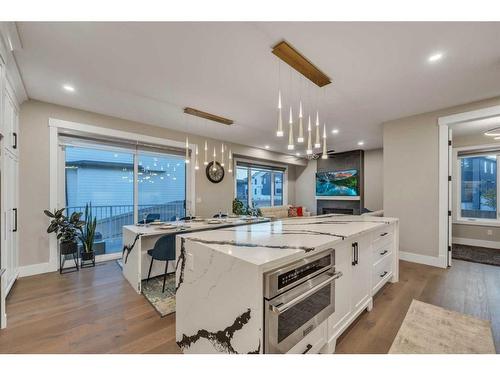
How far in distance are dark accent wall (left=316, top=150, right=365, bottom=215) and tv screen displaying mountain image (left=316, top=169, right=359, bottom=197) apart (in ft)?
0.46

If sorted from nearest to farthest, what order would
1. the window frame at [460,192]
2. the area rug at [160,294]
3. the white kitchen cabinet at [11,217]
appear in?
1. the area rug at [160,294]
2. the white kitchen cabinet at [11,217]
3. the window frame at [460,192]

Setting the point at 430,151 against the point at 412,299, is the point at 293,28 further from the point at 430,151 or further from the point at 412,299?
the point at 430,151

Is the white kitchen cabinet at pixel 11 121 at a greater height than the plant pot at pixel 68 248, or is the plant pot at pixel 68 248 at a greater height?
the white kitchen cabinet at pixel 11 121

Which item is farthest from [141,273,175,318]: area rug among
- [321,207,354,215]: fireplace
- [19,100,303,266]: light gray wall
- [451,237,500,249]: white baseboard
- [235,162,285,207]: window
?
[451,237,500,249]: white baseboard

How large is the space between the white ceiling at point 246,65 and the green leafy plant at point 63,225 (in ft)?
5.69

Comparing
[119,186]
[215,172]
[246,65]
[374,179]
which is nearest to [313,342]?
[246,65]

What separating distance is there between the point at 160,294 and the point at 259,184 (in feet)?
17.6

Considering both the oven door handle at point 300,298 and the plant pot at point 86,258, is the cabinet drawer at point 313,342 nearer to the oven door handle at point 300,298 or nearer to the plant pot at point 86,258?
the oven door handle at point 300,298

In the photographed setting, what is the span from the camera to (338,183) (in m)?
7.65

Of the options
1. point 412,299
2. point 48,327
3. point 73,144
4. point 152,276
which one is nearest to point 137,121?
point 73,144

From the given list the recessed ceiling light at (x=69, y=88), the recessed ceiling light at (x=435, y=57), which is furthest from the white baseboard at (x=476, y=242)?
the recessed ceiling light at (x=69, y=88)

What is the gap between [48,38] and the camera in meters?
1.99

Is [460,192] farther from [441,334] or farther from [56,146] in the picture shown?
[56,146]

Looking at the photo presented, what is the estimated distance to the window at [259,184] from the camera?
6.99 meters
